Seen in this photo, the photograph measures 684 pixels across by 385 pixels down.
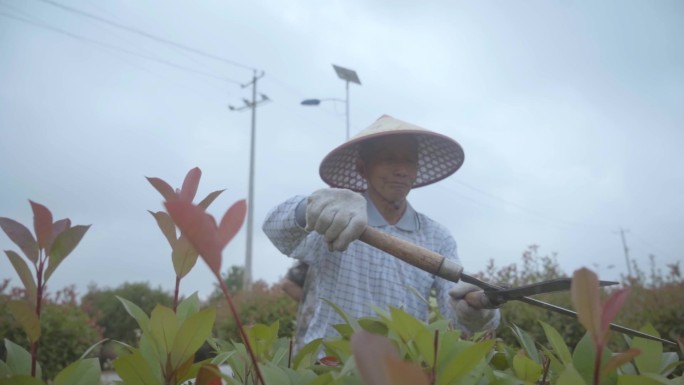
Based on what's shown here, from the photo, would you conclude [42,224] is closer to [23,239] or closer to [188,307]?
[23,239]

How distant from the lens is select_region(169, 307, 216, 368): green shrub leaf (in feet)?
1.61

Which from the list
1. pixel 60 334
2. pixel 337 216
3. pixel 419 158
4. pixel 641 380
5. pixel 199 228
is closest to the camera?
pixel 199 228

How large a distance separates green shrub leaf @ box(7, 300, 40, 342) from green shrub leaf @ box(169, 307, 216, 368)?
5.3 inches

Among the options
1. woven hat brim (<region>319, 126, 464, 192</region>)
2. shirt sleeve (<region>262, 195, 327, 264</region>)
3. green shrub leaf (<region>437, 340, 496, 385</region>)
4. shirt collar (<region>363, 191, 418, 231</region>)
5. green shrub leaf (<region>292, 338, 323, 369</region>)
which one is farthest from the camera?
woven hat brim (<region>319, 126, 464, 192</region>)

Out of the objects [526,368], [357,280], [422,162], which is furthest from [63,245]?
[422,162]

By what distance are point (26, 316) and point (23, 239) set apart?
0.09 metres

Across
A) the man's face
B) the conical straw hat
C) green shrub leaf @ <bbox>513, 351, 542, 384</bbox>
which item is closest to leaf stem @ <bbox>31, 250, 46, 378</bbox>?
green shrub leaf @ <bbox>513, 351, 542, 384</bbox>

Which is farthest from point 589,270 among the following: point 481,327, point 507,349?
point 481,327

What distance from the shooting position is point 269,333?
666 mm

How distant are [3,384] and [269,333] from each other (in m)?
0.32

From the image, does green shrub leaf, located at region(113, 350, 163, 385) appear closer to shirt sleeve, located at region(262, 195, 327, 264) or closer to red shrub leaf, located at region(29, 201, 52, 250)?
red shrub leaf, located at region(29, 201, 52, 250)

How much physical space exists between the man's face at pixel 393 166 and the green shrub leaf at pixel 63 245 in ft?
5.78

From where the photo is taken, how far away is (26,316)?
0.47 metres

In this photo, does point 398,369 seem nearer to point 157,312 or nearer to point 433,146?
point 157,312
